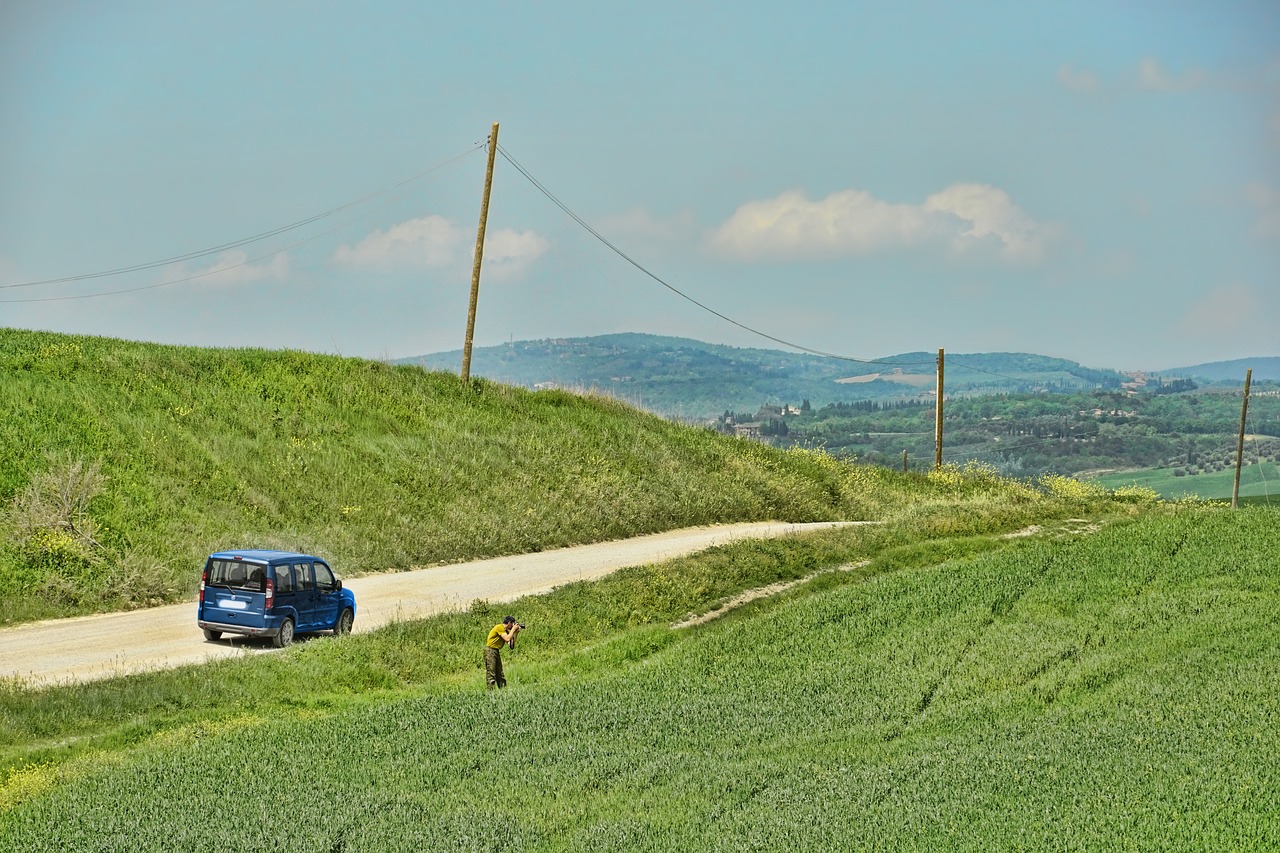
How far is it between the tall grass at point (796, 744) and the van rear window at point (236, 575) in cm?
235

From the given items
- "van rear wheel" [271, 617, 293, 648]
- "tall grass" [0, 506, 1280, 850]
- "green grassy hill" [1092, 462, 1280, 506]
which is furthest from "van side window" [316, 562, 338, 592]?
"green grassy hill" [1092, 462, 1280, 506]

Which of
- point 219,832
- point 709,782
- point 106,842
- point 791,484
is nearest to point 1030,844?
point 709,782

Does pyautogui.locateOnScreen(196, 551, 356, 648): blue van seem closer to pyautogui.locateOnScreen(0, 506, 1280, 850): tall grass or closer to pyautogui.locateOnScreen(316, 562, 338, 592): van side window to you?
pyautogui.locateOnScreen(316, 562, 338, 592): van side window

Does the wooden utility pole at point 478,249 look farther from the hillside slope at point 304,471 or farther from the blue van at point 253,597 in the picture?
the blue van at point 253,597

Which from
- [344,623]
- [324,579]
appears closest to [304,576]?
[324,579]

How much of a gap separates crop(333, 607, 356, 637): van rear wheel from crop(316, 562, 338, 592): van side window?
626 millimetres

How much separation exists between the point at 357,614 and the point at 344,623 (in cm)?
168

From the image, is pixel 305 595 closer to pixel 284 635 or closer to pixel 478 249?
pixel 284 635

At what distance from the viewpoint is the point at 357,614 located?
89.2ft

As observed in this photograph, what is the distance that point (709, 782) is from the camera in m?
14.3

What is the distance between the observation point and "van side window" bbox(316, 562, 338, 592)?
A: 25.0 metres

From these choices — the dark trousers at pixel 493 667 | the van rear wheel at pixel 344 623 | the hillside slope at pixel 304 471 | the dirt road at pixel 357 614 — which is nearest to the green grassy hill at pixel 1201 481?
the hillside slope at pixel 304 471

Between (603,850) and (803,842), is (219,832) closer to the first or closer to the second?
(603,850)

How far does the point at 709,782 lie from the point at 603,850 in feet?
8.83
